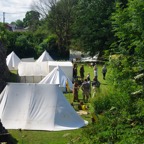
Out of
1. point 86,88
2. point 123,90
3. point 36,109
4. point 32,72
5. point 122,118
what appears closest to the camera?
point 122,118

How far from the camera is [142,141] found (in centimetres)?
723

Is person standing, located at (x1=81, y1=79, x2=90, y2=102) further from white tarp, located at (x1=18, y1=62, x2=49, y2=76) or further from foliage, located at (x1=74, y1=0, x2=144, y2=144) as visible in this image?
white tarp, located at (x1=18, y1=62, x2=49, y2=76)

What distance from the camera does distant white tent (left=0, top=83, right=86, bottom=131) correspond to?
15195 millimetres

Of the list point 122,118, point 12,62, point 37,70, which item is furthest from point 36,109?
point 12,62

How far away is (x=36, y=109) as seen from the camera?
1532cm

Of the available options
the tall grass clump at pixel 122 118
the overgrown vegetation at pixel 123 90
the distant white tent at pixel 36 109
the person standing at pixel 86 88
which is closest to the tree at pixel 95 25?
the person standing at pixel 86 88

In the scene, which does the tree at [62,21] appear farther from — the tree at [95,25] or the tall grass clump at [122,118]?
the tall grass clump at [122,118]

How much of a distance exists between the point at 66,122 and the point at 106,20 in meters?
29.5

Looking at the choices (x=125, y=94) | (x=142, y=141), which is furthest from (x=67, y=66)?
(x=142, y=141)

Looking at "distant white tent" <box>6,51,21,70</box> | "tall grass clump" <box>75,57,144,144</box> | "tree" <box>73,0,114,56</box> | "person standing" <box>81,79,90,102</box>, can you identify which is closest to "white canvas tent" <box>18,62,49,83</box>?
"person standing" <box>81,79,90,102</box>

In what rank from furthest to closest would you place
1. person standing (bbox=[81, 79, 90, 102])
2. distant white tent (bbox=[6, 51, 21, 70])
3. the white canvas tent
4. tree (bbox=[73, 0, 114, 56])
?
tree (bbox=[73, 0, 114, 56]) < distant white tent (bbox=[6, 51, 21, 70]) < the white canvas tent < person standing (bbox=[81, 79, 90, 102])

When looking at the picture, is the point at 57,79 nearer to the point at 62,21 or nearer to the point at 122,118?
the point at 122,118

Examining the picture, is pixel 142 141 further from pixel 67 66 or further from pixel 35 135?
pixel 67 66

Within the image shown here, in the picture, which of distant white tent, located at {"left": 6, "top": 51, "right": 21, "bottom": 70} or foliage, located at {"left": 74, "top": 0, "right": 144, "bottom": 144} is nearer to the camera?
foliage, located at {"left": 74, "top": 0, "right": 144, "bottom": 144}
